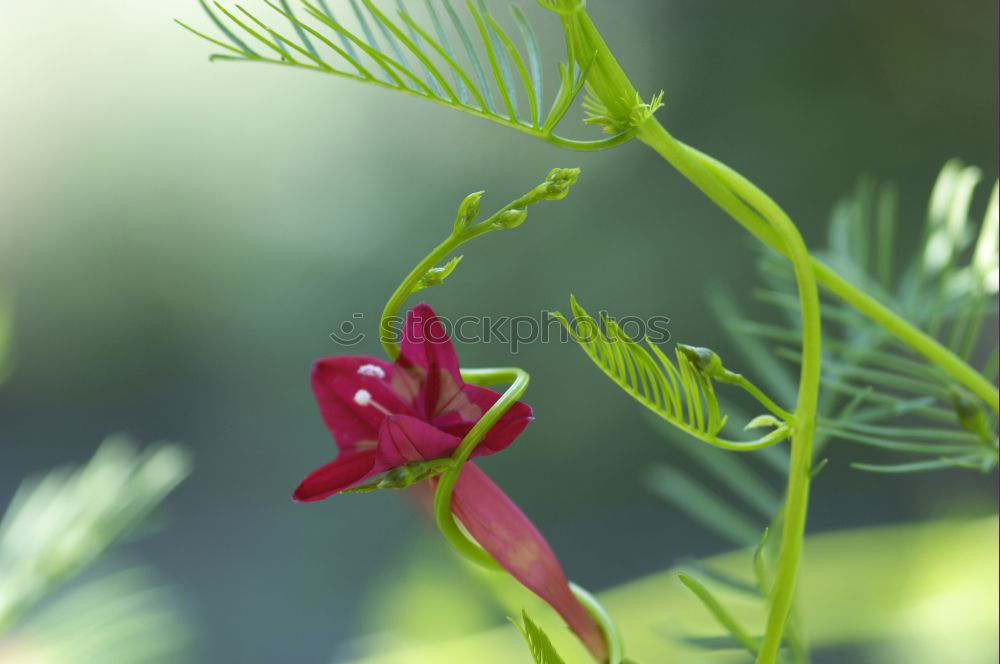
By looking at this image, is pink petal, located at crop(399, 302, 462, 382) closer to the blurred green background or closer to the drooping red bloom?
the drooping red bloom

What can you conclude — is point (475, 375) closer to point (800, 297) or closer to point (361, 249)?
point (800, 297)

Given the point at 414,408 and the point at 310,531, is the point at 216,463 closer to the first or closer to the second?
the point at 310,531

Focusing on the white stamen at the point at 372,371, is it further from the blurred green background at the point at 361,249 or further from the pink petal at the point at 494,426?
the blurred green background at the point at 361,249

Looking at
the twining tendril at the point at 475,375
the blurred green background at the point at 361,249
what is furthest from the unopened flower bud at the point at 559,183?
the blurred green background at the point at 361,249

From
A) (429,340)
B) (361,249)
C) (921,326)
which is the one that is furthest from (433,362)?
(361,249)

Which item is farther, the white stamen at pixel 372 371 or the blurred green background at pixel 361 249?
the blurred green background at pixel 361 249

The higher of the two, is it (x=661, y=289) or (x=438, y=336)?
(x=661, y=289)

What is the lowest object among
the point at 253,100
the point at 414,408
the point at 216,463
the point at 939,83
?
the point at 414,408

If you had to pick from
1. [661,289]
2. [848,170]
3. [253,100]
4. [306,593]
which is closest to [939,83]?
[848,170]
